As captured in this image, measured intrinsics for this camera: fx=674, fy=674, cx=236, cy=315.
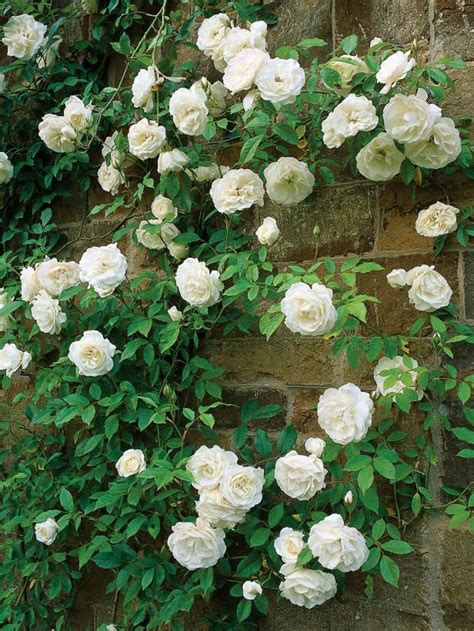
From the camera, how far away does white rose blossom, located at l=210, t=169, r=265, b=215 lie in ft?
5.95

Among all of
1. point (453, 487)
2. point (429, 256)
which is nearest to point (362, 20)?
point (429, 256)

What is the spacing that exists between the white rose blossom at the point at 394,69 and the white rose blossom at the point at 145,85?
0.69m

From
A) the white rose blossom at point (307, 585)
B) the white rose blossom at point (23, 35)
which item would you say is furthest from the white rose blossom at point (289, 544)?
the white rose blossom at point (23, 35)

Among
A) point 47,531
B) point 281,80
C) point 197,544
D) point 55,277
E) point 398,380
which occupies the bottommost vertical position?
point 47,531

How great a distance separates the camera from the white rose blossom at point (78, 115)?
2.16 metres

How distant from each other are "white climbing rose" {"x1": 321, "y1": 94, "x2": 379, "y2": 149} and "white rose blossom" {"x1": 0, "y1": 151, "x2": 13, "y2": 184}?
1.25 meters

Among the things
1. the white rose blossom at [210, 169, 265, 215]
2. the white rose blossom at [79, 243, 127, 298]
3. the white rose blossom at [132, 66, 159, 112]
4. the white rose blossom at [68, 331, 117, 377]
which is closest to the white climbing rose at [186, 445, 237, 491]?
the white rose blossom at [68, 331, 117, 377]

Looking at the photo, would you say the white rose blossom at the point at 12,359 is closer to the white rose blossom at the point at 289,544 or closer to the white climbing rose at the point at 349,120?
the white rose blossom at the point at 289,544

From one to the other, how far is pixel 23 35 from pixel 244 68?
3.49 feet

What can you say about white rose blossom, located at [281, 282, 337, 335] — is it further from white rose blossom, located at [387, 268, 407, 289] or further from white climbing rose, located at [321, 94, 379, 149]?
white climbing rose, located at [321, 94, 379, 149]

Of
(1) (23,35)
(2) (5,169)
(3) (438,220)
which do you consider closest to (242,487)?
(3) (438,220)

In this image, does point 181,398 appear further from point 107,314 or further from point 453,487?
point 453,487

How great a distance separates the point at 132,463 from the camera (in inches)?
70.8

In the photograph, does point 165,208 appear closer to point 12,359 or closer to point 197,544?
point 12,359
